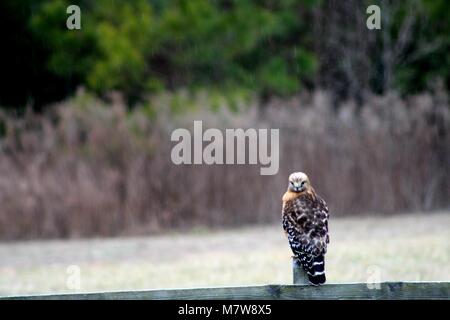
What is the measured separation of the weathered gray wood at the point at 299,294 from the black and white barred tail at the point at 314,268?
0.17 meters

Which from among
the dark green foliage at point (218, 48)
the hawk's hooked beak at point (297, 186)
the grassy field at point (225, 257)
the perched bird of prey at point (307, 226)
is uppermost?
the dark green foliage at point (218, 48)

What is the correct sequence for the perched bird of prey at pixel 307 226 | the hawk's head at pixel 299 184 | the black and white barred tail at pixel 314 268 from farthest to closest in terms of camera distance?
the hawk's head at pixel 299 184 → the perched bird of prey at pixel 307 226 → the black and white barred tail at pixel 314 268

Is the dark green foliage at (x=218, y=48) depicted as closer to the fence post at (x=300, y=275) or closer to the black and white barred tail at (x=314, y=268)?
the black and white barred tail at (x=314, y=268)

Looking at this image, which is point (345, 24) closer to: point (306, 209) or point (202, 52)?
point (202, 52)

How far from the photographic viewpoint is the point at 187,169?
59.4ft

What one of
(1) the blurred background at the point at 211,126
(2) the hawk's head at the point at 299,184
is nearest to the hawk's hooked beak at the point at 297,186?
(2) the hawk's head at the point at 299,184

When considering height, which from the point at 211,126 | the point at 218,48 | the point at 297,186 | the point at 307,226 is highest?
the point at 218,48

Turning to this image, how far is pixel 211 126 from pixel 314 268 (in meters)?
12.6

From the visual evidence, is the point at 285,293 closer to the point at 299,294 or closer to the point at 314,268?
the point at 299,294

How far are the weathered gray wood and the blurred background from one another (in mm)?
4941

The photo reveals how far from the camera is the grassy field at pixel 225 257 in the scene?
438 inches

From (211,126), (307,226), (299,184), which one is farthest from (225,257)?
(307,226)

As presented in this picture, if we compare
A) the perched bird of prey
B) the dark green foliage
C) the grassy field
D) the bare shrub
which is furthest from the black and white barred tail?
the dark green foliage
